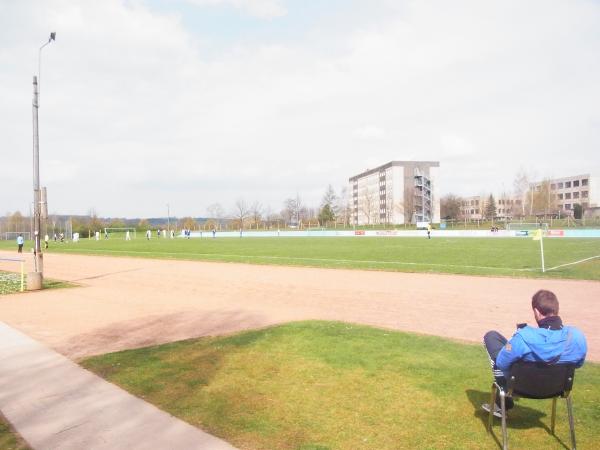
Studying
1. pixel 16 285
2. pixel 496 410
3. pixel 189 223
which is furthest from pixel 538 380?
pixel 189 223

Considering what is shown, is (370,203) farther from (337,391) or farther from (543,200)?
(337,391)

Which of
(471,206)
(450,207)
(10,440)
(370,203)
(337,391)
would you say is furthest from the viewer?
(471,206)

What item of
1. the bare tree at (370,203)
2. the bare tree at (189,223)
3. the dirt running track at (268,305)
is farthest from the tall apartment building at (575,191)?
the dirt running track at (268,305)

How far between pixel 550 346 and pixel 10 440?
16.1 feet

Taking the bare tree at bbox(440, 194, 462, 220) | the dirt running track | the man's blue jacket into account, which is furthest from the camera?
the bare tree at bbox(440, 194, 462, 220)

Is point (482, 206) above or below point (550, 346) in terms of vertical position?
above

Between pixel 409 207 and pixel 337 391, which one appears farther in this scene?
pixel 409 207

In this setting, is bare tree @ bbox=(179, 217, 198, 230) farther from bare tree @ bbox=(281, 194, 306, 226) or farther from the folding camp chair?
the folding camp chair

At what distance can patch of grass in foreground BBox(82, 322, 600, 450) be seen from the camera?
176 inches

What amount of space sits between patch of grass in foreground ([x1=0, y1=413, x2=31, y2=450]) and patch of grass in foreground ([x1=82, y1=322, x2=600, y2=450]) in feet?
4.43

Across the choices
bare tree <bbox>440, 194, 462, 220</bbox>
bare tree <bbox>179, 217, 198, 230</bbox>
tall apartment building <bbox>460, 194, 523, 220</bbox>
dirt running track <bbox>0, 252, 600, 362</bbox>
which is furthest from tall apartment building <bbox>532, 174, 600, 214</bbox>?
dirt running track <bbox>0, 252, 600, 362</bbox>

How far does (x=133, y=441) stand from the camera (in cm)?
433

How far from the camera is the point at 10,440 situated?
14.5ft

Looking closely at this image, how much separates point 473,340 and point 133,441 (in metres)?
6.07
